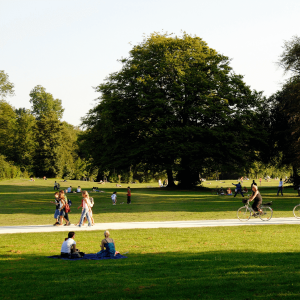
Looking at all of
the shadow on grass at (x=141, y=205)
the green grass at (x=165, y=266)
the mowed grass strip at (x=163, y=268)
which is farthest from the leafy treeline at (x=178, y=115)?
the mowed grass strip at (x=163, y=268)

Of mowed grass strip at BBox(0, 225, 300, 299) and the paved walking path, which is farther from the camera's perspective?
the paved walking path

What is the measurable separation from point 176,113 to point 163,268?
41.6 m

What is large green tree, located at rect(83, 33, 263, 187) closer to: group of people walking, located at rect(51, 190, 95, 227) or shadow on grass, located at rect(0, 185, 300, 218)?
shadow on grass, located at rect(0, 185, 300, 218)

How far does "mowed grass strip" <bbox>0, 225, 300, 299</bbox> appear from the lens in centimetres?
756

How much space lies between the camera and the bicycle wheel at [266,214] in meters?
20.5

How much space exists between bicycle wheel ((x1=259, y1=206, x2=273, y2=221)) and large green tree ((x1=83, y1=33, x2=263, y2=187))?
84.3 ft

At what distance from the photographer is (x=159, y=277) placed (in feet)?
29.0

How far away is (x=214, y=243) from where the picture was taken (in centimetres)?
1384

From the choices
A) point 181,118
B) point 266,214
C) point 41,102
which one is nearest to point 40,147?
point 41,102

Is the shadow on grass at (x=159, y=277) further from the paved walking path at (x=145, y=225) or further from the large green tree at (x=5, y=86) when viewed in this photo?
the large green tree at (x=5, y=86)

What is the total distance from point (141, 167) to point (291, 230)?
34873 millimetres

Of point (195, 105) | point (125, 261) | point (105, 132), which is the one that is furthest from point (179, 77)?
point (125, 261)

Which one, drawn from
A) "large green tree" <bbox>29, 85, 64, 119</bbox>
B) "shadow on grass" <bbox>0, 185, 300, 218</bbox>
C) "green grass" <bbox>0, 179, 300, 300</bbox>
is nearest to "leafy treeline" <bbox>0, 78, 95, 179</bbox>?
"large green tree" <bbox>29, 85, 64, 119</bbox>

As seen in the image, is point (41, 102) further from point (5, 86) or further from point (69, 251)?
point (69, 251)
